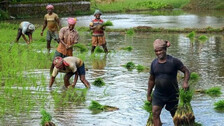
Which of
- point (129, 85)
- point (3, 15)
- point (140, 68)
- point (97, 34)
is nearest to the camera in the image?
point (129, 85)

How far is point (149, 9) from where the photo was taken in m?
40.2

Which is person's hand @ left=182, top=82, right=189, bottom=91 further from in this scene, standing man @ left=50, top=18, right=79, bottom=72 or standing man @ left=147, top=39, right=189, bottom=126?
standing man @ left=50, top=18, right=79, bottom=72

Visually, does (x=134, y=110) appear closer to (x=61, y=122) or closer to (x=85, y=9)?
(x=61, y=122)

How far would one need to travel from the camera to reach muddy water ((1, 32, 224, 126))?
875cm

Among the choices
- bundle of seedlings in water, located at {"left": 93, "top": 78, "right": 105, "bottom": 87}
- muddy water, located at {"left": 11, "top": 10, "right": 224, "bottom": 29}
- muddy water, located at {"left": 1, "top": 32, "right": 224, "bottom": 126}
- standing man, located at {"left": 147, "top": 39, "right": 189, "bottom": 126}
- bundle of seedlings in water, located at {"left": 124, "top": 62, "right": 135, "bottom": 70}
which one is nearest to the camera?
standing man, located at {"left": 147, "top": 39, "right": 189, "bottom": 126}

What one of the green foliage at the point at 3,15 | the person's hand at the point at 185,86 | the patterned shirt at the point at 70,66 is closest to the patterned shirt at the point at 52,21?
the patterned shirt at the point at 70,66

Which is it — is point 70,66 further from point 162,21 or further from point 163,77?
point 162,21

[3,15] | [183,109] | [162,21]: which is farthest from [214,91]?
[3,15]

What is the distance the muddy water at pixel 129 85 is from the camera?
344 inches

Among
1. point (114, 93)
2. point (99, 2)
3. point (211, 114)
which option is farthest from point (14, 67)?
point (99, 2)

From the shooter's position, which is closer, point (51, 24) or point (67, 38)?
point (67, 38)

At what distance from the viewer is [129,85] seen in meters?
11.5

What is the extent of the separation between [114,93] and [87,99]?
744 millimetres

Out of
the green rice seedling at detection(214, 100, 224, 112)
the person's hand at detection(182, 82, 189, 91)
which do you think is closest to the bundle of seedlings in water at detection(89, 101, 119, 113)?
the green rice seedling at detection(214, 100, 224, 112)
